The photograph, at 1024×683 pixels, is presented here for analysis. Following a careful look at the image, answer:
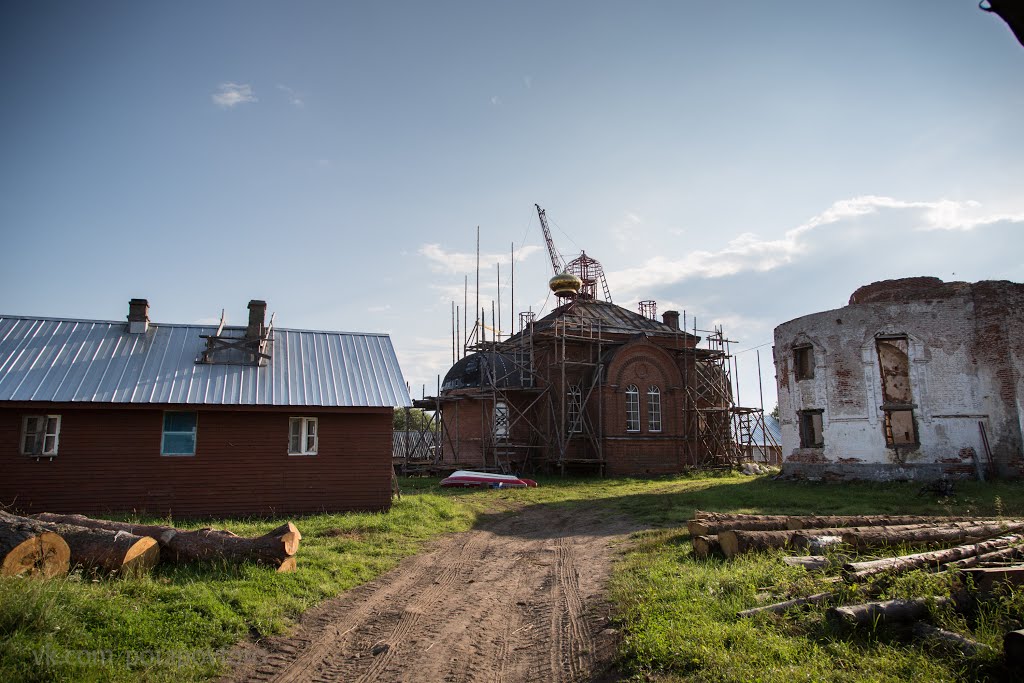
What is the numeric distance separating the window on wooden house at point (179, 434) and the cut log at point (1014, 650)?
14.7 metres

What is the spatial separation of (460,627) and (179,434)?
10.2 meters

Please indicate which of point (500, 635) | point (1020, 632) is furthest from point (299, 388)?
point (1020, 632)

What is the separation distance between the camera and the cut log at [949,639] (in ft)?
16.1

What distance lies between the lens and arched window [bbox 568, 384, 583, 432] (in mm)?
28406

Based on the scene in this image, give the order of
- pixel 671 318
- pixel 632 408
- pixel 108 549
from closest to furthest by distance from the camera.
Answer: pixel 108 549 < pixel 632 408 < pixel 671 318

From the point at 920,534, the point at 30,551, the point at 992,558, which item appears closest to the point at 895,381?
the point at 920,534

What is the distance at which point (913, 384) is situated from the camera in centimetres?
2191

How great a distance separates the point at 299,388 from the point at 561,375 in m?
14.8

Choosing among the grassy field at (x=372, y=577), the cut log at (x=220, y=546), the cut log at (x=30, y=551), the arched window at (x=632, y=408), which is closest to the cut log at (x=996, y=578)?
the grassy field at (x=372, y=577)

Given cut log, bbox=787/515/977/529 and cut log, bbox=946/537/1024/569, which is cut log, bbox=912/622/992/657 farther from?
cut log, bbox=787/515/977/529

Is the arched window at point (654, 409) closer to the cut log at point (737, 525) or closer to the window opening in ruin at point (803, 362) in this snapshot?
the window opening in ruin at point (803, 362)

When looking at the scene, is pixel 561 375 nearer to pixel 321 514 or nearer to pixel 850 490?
pixel 850 490

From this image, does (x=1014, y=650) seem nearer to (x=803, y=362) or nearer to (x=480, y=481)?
(x=480, y=481)

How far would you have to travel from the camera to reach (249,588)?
7.77 m
